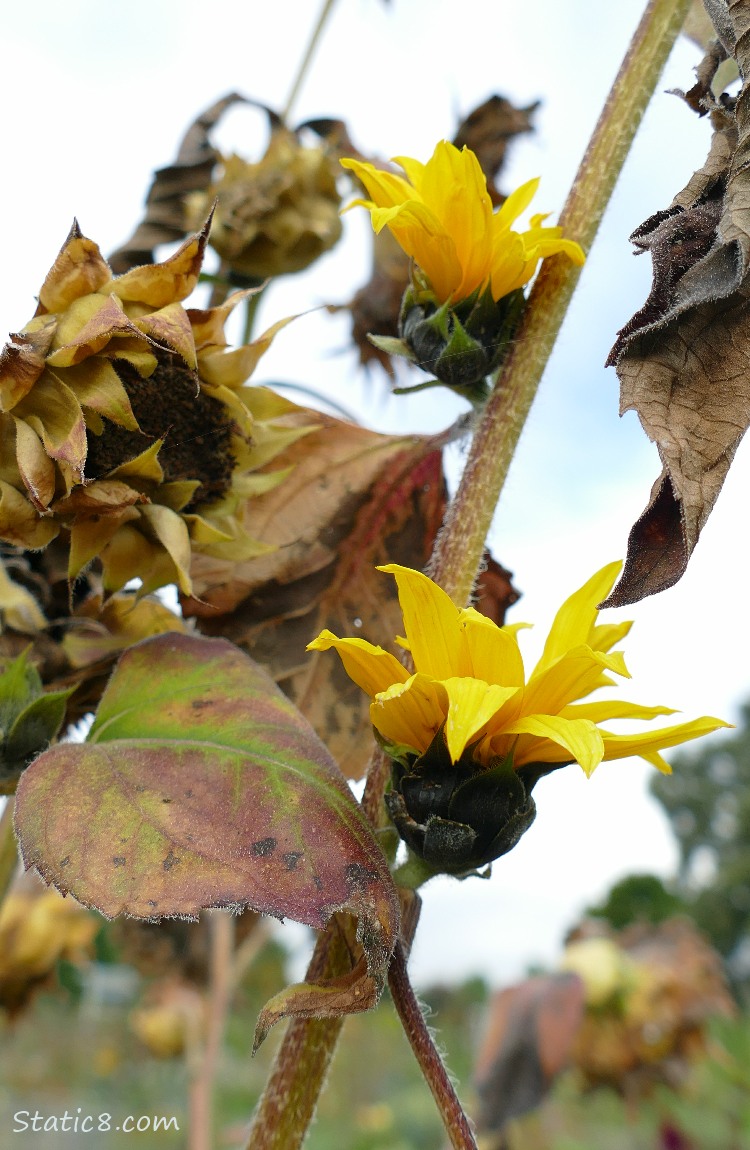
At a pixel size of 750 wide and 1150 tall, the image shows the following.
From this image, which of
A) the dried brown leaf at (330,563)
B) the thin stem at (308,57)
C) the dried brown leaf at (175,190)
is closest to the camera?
the dried brown leaf at (330,563)

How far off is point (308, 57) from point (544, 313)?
0.47 meters

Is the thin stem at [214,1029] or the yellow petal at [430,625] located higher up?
the yellow petal at [430,625]

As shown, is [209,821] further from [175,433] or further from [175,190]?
[175,190]

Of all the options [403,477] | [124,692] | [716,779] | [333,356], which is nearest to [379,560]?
[403,477]

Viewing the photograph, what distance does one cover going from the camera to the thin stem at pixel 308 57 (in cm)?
71

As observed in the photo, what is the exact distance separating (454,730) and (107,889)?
0.31 feet

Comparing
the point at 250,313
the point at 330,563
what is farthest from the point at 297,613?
the point at 250,313

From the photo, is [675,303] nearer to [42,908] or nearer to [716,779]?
[42,908]

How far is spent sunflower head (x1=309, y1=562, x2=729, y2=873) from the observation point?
0.28 meters

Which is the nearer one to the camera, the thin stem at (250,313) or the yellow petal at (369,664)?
the yellow petal at (369,664)

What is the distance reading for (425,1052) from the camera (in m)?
0.27

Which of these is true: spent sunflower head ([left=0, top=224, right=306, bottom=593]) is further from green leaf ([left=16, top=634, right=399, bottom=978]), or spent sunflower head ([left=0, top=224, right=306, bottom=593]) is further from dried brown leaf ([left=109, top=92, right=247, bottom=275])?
dried brown leaf ([left=109, top=92, right=247, bottom=275])

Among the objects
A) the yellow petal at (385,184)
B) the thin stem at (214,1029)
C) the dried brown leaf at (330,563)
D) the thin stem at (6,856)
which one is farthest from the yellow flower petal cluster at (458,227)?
the thin stem at (214,1029)

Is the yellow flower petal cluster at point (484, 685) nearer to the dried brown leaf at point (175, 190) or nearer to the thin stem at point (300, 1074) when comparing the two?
the thin stem at point (300, 1074)
